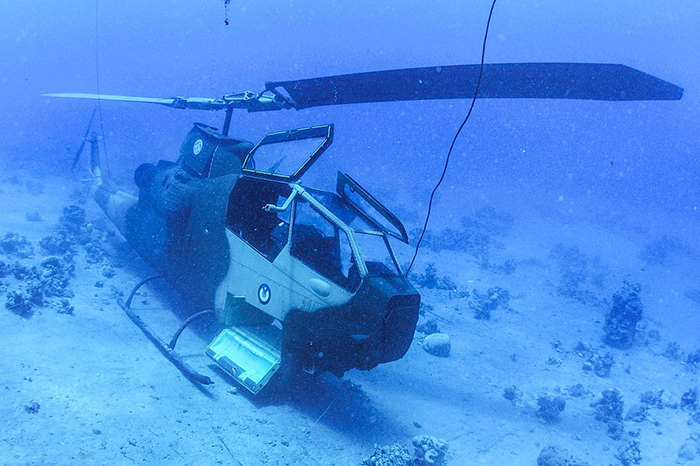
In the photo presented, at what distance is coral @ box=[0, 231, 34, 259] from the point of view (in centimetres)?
855

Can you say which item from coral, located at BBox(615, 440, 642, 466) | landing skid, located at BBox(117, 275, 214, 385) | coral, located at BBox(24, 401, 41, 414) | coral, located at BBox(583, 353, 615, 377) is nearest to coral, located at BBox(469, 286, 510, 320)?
coral, located at BBox(583, 353, 615, 377)

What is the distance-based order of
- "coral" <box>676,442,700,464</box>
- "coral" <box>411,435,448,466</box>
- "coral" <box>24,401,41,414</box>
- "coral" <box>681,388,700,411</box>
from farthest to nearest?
"coral" <box>681,388,700,411</box>
"coral" <box>676,442,700,464</box>
"coral" <box>411,435,448,466</box>
"coral" <box>24,401,41,414</box>

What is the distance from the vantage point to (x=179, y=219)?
676cm

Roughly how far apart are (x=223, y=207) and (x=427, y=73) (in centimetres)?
378

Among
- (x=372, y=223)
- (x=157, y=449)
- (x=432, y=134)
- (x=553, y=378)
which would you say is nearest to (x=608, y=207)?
(x=553, y=378)

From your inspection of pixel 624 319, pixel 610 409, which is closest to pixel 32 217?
pixel 610 409

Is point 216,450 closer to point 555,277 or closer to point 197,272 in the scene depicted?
point 197,272

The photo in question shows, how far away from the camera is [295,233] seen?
16.8 ft

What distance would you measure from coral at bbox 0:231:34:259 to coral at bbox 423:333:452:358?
9261mm

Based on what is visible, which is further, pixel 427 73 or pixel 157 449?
pixel 157 449

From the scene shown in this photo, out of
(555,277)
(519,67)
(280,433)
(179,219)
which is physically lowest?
(555,277)

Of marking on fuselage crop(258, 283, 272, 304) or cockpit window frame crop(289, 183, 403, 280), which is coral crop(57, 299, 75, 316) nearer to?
marking on fuselage crop(258, 283, 272, 304)

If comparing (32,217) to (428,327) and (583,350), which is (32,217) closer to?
(428,327)

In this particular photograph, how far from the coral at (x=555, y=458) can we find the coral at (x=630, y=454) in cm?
123
